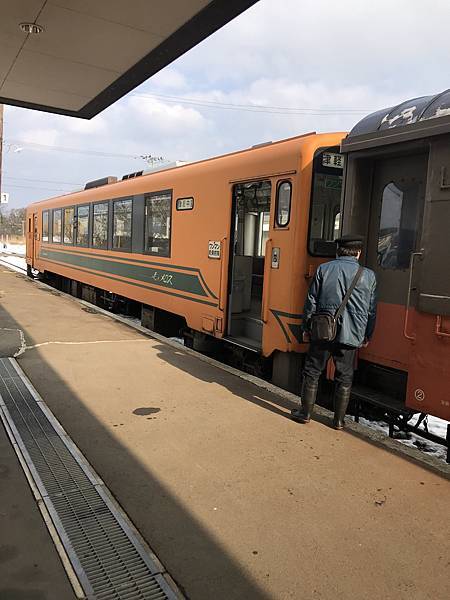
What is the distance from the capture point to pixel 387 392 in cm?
459

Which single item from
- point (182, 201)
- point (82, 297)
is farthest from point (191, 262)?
point (82, 297)

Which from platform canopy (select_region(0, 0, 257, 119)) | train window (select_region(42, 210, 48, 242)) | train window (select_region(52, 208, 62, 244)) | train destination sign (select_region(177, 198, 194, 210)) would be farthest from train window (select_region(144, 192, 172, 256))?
train window (select_region(42, 210, 48, 242))

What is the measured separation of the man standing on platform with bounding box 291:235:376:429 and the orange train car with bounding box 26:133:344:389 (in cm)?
96

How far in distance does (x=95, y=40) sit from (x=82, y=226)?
303 inches

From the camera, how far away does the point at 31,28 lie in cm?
529

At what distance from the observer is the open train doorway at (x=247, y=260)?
6.45 meters

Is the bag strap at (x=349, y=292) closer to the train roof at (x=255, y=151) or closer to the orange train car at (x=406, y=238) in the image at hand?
the orange train car at (x=406, y=238)

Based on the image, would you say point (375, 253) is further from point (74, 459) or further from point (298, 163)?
point (74, 459)

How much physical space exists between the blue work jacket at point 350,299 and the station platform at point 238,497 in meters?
0.87

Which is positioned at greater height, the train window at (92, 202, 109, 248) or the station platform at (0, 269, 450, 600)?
the train window at (92, 202, 109, 248)

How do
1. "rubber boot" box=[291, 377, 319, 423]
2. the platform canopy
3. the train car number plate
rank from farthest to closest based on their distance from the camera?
the train car number plate, the platform canopy, "rubber boot" box=[291, 377, 319, 423]

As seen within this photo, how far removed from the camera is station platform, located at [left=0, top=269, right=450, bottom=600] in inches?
95.2

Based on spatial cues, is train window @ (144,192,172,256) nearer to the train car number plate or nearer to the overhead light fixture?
the train car number plate

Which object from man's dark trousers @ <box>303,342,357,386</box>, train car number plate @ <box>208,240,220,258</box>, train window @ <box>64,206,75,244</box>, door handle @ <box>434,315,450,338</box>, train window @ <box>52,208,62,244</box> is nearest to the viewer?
door handle @ <box>434,315,450,338</box>
